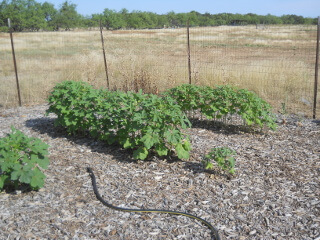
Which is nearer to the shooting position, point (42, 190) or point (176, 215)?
point (176, 215)

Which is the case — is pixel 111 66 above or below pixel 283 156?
above

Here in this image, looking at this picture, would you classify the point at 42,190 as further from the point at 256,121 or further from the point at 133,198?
the point at 256,121

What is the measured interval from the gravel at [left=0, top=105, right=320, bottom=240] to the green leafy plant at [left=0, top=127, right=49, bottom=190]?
0.22 m

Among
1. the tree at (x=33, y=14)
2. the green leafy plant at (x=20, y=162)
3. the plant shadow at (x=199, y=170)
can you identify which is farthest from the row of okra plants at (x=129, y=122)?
the tree at (x=33, y=14)

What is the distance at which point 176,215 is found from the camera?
11.0 feet

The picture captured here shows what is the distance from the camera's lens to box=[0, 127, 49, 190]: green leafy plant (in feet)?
11.3

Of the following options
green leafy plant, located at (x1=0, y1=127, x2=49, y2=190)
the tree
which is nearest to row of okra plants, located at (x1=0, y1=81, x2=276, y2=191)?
green leafy plant, located at (x1=0, y1=127, x2=49, y2=190)

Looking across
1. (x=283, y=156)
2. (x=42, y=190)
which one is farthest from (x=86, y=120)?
(x=283, y=156)

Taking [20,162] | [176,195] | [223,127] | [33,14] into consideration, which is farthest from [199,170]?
[33,14]

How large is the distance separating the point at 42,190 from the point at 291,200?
2585mm

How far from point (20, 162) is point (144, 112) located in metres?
1.55

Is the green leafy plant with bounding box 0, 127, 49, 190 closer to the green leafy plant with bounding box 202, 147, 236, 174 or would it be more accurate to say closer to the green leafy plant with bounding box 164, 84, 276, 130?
the green leafy plant with bounding box 202, 147, 236, 174

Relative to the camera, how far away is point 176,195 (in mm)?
3723

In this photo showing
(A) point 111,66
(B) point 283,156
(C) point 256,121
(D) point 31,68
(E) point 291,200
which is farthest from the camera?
(D) point 31,68
